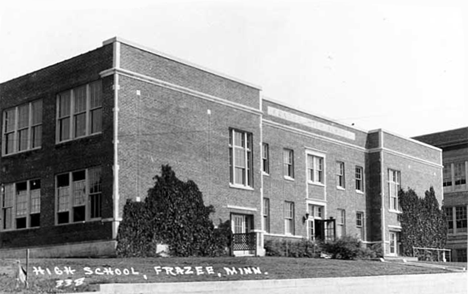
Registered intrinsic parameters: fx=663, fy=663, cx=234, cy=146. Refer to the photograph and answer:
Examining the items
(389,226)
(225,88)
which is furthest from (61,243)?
(389,226)

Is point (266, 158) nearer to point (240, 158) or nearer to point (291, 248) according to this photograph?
point (240, 158)

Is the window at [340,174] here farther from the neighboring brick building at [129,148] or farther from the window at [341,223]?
the neighboring brick building at [129,148]

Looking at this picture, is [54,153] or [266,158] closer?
[54,153]

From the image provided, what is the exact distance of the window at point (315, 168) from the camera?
39.4 metres

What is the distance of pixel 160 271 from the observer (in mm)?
20453

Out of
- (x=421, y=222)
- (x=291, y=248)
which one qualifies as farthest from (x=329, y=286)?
(x=421, y=222)

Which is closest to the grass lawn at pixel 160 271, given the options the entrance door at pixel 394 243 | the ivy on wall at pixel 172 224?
the ivy on wall at pixel 172 224

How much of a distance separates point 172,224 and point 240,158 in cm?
604

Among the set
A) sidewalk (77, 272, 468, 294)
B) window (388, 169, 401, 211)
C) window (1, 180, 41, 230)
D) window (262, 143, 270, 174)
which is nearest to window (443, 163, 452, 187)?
window (388, 169, 401, 211)

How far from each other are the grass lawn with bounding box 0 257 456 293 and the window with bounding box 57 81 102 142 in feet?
23.2

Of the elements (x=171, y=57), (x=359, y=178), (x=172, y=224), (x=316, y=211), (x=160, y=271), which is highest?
(x=171, y=57)

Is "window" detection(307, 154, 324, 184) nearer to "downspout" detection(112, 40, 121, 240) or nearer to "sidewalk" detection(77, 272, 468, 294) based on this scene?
"sidewalk" detection(77, 272, 468, 294)

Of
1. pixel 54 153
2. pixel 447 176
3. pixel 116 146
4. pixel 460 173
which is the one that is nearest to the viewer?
pixel 116 146

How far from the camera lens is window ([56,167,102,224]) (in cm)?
2704
